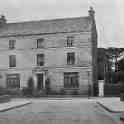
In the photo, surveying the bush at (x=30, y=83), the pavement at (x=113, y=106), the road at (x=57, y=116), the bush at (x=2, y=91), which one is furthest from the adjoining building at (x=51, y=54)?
the road at (x=57, y=116)

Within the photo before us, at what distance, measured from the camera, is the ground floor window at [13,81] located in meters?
42.8

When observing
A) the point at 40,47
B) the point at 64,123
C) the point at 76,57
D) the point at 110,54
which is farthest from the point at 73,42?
the point at 110,54

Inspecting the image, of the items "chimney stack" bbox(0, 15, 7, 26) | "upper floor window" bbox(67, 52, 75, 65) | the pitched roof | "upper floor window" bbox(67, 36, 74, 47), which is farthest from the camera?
"chimney stack" bbox(0, 15, 7, 26)

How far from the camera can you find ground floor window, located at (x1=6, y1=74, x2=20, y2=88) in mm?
42812

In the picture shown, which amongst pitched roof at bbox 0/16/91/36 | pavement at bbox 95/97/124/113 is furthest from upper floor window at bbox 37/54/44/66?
pavement at bbox 95/97/124/113

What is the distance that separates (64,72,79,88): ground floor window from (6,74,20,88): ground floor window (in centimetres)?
777

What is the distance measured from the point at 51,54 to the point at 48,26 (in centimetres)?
498

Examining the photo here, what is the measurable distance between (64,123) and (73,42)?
97.8 ft

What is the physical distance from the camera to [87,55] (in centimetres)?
4044

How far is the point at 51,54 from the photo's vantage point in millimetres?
42031

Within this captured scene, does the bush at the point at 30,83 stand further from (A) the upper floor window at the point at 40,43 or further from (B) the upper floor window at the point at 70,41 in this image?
(B) the upper floor window at the point at 70,41

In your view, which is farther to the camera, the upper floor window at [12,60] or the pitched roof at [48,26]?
the upper floor window at [12,60]

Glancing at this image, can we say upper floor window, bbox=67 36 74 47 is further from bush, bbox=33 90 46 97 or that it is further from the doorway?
bush, bbox=33 90 46 97

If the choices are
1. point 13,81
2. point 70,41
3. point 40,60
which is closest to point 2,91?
point 13,81
